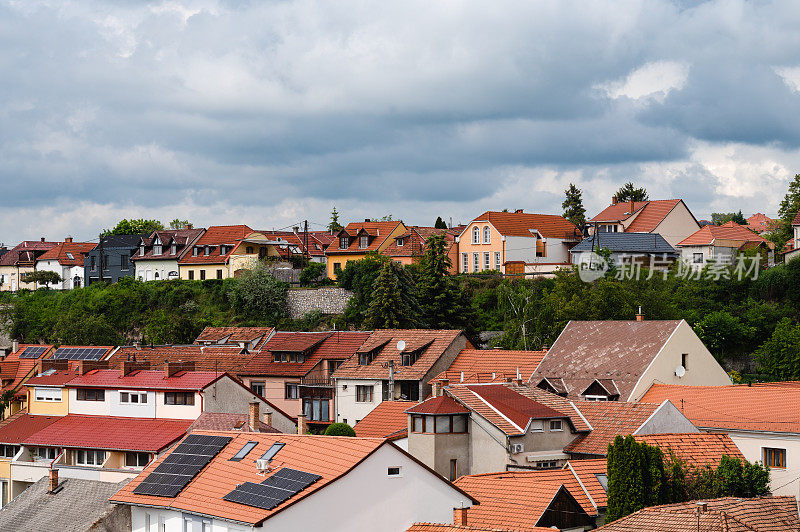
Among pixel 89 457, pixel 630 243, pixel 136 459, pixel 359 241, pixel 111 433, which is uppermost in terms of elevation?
pixel 359 241

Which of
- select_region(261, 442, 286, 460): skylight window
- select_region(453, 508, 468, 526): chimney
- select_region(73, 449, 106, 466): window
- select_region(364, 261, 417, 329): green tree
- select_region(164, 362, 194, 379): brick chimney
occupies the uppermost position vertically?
select_region(364, 261, 417, 329): green tree

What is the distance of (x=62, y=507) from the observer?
41938 mm

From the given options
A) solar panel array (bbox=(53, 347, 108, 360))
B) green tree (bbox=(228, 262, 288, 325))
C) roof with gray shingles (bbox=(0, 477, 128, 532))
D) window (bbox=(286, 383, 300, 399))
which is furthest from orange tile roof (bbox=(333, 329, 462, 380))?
green tree (bbox=(228, 262, 288, 325))

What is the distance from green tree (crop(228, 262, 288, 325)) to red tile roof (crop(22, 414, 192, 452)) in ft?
79.7

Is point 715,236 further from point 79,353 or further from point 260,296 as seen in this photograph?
point 79,353

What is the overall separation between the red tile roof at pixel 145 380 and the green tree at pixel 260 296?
21.4 metres

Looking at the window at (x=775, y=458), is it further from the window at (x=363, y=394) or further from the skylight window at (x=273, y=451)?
the window at (x=363, y=394)

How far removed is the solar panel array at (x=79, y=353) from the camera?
203 ft

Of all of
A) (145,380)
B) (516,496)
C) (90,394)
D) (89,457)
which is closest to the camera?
(516,496)

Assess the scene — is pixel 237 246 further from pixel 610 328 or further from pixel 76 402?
pixel 610 328

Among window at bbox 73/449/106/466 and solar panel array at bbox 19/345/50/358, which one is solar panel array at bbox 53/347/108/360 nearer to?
solar panel array at bbox 19/345/50/358

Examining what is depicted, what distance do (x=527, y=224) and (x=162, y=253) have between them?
3422 centimetres

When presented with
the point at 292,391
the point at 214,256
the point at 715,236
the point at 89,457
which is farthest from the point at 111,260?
the point at 715,236

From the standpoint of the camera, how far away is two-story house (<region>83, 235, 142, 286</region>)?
3688 inches
